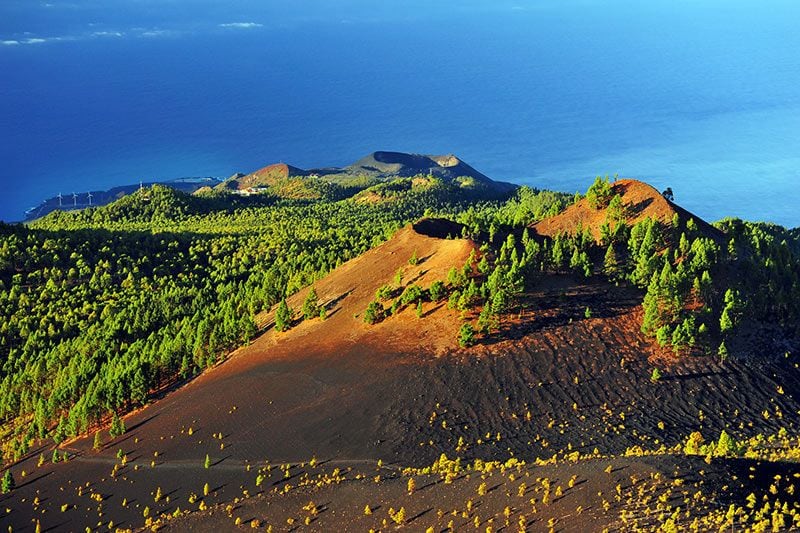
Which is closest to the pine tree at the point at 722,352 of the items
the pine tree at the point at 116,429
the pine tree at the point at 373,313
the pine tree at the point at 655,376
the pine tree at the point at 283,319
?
the pine tree at the point at 655,376

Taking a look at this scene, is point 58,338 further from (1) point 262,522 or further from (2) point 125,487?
(1) point 262,522

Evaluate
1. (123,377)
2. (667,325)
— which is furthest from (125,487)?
(667,325)

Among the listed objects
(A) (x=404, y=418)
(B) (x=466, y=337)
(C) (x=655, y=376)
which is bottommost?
(A) (x=404, y=418)

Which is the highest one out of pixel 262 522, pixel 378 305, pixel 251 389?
pixel 378 305

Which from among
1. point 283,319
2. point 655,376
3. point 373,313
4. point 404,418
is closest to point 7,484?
point 283,319

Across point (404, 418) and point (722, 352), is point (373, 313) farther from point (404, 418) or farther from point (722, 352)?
point (722, 352)

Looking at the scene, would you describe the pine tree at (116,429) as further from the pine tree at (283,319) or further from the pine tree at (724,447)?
the pine tree at (724,447)

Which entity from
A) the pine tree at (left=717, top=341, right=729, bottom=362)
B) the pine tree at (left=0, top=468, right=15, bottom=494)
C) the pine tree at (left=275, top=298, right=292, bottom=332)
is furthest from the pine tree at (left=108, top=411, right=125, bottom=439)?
the pine tree at (left=717, top=341, right=729, bottom=362)
